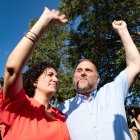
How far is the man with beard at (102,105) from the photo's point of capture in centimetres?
354

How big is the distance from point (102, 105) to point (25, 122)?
1.04m

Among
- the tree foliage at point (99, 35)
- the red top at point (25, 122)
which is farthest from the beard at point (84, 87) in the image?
the tree foliage at point (99, 35)

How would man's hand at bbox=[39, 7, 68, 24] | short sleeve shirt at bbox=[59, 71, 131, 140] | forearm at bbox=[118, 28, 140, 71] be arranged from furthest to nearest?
forearm at bbox=[118, 28, 140, 71] < short sleeve shirt at bbox=[59, 71, 131, 140] < man's hand at bbox=[39, 7, 68, 24]

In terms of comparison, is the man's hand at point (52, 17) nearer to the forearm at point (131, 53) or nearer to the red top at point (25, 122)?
the red top at point (25, 122)

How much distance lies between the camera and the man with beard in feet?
11.6

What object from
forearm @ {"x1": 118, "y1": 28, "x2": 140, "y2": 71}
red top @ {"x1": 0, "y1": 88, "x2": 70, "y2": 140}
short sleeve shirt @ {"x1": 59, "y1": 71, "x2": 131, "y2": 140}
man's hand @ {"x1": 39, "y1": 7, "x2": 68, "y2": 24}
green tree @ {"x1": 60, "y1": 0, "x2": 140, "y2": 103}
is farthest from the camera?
green tree @ {"x1": 60, "y1": 0, "x2": 140, "y2": 103}

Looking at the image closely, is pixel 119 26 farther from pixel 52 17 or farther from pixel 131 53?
pixel 52 17

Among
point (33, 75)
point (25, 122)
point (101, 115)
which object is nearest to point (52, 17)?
point (25, 122)

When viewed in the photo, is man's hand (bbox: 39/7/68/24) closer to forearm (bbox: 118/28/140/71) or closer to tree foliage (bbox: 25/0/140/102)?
forearm (bbox: 118/28/140/71)

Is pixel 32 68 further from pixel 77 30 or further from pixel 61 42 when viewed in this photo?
pixel 61 42

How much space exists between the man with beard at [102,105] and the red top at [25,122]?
42 centimetres

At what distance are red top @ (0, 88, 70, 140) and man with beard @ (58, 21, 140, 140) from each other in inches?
16.4

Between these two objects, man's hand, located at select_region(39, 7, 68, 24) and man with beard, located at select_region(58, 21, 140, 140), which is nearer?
man's hand, located at select_region(39, 7, 68, 24)

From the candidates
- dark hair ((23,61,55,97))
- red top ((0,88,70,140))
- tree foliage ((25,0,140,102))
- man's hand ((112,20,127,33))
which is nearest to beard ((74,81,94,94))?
dark hair ((23,61,55,97))
